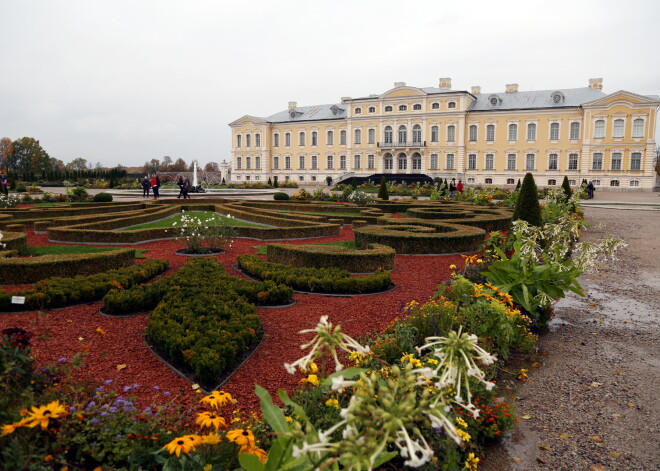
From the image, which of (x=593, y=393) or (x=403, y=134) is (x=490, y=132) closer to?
(x=403, y=134)

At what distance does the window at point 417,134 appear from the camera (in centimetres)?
4422

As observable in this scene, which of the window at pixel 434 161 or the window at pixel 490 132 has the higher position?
the window at pixel 490 132

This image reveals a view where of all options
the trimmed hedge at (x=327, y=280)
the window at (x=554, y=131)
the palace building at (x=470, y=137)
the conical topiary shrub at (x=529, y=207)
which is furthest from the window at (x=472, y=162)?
the trimmed hedge at (x=327, y=280)

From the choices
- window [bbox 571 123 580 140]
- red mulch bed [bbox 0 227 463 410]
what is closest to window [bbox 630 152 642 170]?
window [bbox 571 123 580 140]

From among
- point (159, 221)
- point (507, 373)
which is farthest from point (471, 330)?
point (159, 221)

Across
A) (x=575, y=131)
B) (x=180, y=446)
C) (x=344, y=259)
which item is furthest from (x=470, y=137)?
(x=180, y=446)

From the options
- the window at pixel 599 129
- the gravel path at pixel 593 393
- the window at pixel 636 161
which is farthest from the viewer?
the window at pixel 599 129

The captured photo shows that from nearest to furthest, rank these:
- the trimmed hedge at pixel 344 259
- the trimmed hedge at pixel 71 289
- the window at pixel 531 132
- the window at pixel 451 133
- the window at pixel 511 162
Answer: the trimmed hedge at pixel 71 289 < the trimmed hedge at pixel 344 259 < the window at pixel 531 132 < the window at pixel 511 162 < the window at pixel 451 133

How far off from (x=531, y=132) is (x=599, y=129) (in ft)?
17.0

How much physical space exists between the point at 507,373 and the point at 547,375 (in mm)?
373

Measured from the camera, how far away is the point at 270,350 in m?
4.70

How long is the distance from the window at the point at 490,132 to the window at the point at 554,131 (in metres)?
4.71

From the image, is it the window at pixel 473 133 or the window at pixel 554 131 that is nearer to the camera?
the window at pixel 554 131

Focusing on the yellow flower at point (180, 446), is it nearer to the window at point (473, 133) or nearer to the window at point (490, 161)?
the window at point (490, 161)
